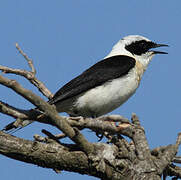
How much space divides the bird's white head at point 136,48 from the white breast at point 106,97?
4.36ft

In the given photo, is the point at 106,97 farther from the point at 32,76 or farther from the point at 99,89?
the point at 32,76

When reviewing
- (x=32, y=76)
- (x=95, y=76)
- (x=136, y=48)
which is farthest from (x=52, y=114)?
(x=136, y=48)

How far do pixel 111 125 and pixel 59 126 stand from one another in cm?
115

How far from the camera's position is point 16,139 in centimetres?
473

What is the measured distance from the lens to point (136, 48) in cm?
902

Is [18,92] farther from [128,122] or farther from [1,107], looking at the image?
[128,122]

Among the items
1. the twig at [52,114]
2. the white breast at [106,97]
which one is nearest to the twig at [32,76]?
the white breast at [106,97]

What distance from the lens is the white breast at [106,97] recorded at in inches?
290

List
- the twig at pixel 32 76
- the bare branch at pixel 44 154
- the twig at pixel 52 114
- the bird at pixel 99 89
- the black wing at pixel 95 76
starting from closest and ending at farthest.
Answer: the twig at pixel 52 114, the bare branch at pixel 44 154, the twig at pixel 32 76, the black wing at pixel 95 76, the bird at pixel 99 89

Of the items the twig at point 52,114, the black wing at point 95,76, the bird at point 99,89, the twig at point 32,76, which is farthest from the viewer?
the bird at point 99,89

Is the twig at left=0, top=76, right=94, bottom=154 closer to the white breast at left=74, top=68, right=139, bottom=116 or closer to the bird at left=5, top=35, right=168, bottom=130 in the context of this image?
the bird at left=5, top=35, right=168, bottom=130

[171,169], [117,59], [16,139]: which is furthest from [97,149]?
[117,59]

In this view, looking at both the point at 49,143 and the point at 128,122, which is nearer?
the point at 49,143

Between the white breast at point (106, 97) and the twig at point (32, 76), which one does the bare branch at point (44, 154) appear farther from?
the white breast at point (106, 97)
